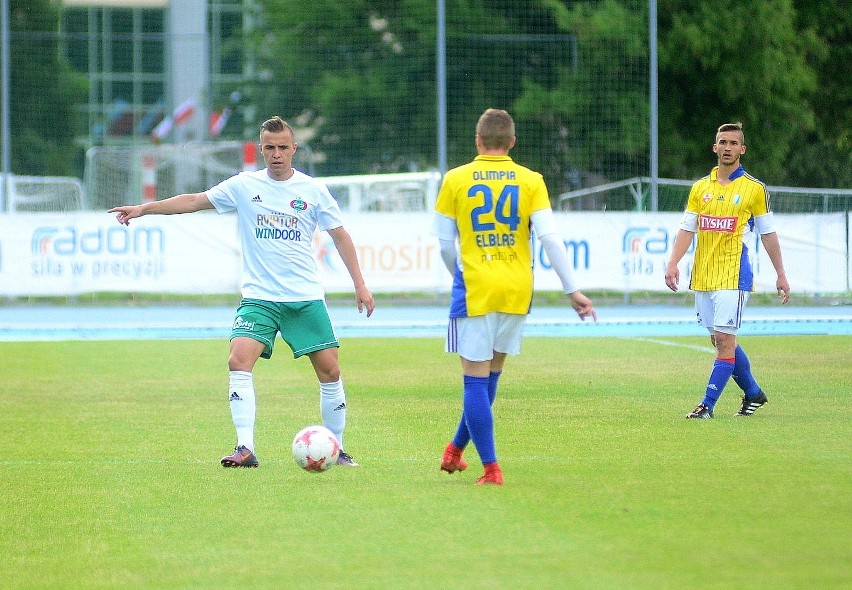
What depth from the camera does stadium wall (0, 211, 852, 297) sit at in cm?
2508

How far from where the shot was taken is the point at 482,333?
23.6 ft

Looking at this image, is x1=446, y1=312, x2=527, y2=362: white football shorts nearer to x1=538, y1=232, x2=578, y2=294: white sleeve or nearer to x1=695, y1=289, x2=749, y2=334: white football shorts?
x1=538, y1=232, x2=578, y2=294: white sleeve

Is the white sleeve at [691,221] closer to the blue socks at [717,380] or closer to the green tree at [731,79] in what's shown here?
the blue socks at [717,380]

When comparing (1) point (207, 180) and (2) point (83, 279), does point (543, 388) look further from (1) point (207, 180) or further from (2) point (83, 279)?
(1) point (207, 180)

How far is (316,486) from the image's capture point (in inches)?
296

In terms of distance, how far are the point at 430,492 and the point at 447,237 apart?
1262mm

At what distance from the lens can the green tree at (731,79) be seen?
35500 mm

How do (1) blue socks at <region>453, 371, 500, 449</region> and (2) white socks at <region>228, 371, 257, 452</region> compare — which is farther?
(2) white socks at <region>228, 371, 257, 452</region>

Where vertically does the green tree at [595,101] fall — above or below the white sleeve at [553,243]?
above

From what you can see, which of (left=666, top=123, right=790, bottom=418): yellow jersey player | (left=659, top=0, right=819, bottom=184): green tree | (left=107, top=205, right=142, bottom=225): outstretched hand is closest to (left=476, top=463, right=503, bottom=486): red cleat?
(left=107, top=205, right=142, bottom=225): outstretched hand

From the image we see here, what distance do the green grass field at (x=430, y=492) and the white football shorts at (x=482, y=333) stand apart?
0.69 m

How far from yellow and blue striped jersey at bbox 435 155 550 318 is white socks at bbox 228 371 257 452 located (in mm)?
1547

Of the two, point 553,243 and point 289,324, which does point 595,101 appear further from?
point 553,243

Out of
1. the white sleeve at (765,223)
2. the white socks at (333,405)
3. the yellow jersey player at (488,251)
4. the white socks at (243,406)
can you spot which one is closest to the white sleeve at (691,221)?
the white sleeve at (765,223)
